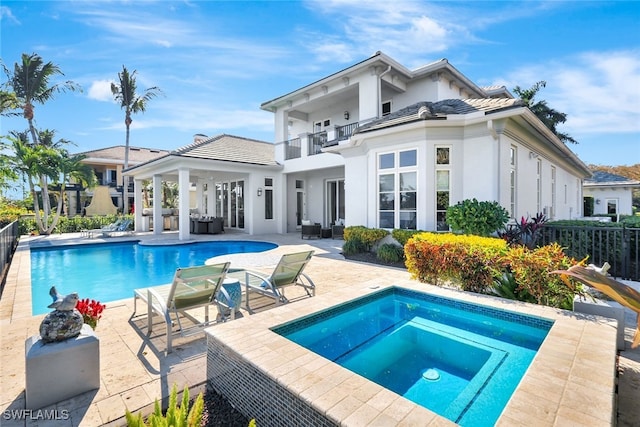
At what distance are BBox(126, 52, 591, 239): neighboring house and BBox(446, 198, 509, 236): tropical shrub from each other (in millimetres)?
877

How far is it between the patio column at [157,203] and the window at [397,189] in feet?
47.6

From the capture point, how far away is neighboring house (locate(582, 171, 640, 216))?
29.3 metres

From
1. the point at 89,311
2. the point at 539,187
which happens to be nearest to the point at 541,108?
the point at 539,187

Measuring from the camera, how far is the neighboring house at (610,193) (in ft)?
96.1

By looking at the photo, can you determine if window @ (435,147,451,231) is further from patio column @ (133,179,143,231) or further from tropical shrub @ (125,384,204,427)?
patio column @ (133,179,143,231)

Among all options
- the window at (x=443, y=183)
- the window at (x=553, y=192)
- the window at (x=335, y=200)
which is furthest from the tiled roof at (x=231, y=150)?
the window at (x=553, y=192)

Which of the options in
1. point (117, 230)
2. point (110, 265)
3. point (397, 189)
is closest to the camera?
point (397, 189)

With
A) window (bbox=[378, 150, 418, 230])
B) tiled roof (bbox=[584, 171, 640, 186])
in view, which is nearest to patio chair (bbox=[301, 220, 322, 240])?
window (bbox=[378, 150, 418, 230])

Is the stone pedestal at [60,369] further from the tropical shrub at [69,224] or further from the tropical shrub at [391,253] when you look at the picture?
the tropical shrub at [69,224]

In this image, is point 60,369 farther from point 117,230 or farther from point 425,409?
point 117,230

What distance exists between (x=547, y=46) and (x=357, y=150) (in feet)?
27.4

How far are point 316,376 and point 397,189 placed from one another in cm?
875

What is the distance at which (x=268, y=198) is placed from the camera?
63.2 ft

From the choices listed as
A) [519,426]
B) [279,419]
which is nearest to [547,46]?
[519,426]
